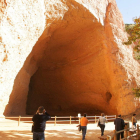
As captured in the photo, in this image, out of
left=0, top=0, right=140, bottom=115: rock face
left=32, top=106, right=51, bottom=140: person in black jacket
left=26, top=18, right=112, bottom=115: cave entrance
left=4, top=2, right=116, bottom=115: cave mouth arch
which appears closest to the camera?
left=32, top=106, right=51, bottom=140: person in black jacket

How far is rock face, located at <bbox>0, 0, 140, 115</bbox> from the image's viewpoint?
8106 millimetres

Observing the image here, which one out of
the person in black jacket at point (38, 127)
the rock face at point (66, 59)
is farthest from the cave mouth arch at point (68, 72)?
the person in black jacket at point (38, 127)

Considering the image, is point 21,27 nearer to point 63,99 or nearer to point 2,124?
point 2,124

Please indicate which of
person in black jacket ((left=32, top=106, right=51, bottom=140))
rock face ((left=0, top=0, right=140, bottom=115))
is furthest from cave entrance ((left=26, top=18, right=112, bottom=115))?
person in black jacket ((left=32, top=106, right=51, bottom=140))

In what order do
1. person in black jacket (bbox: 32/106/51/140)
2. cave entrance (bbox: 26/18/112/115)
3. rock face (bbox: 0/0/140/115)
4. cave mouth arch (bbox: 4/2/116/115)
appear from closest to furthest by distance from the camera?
person in black jacket (bbox: 32/106/51/140)
rock face (bbox: 0/0/140/115)
cave mouth arch (bbox: 4/2/116/115)
cave entrance (bbox: 26/18/112/115)

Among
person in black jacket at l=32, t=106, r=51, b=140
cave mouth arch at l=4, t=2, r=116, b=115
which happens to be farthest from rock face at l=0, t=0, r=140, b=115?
person in black jacket at l=32, t=106, r=51, b=140

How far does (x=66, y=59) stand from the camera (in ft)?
47.0

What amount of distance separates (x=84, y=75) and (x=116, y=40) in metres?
4.06

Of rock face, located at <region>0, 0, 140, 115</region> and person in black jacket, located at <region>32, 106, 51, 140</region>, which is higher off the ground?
rock face, located at <region>0, 0, 140, 115</region>

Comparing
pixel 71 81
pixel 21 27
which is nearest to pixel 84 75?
pixel 71 81

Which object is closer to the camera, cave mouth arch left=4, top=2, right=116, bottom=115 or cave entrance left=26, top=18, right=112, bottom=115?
cave mouth arch left=4, top=2, right=116, bottom=115

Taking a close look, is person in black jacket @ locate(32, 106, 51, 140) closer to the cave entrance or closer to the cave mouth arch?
the cave mouth arch

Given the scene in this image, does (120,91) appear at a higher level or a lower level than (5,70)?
lower

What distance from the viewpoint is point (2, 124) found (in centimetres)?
679
